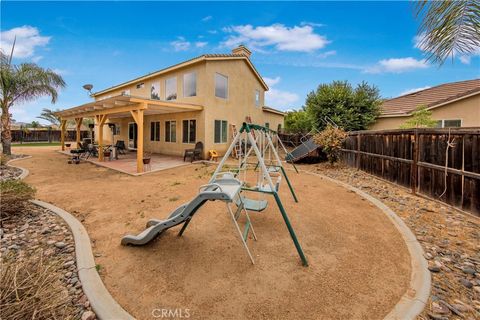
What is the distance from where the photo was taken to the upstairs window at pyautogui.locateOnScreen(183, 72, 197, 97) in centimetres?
1331

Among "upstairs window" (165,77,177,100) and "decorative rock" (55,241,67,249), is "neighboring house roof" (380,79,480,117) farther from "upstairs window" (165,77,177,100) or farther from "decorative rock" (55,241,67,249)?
"decorative rock" (55,241,67,249)

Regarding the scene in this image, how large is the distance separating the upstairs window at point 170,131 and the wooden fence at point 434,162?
11.3 meters

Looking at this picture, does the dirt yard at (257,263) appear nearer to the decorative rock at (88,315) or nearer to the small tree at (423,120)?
the decorative rock at (88,315)

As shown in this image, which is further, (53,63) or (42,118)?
(42,118)

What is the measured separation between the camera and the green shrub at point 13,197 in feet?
13.7

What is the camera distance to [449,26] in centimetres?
225

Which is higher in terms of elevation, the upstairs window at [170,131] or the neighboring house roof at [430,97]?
the neighboring house roof at [430,97]

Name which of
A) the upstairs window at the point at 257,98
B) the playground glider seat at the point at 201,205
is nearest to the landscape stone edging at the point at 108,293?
the playground glider seat at the point at 201,205

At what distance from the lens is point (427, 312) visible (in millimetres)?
2236

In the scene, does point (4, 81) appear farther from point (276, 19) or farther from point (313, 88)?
point (313, 88)

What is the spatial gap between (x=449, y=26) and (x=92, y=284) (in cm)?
481

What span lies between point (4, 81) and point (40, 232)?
14855 millimetres

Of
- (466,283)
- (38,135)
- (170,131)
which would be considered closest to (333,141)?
(466,283)

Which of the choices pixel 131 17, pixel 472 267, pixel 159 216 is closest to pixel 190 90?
pixel 131 17
